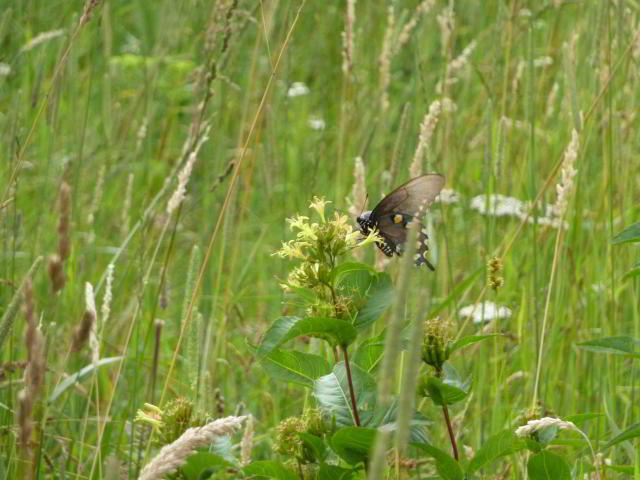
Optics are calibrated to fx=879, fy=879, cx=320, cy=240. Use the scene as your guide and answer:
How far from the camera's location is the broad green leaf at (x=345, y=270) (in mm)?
1076

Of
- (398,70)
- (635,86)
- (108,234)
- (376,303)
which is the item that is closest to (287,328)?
(376,303)

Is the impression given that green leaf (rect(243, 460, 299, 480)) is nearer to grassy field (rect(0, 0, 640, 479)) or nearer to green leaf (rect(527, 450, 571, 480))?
grassy field (rect(0, 0, 640, 479))

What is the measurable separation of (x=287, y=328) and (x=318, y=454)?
17 cm

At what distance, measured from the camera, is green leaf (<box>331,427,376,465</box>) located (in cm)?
100

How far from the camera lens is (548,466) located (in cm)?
114

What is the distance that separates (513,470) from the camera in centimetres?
173

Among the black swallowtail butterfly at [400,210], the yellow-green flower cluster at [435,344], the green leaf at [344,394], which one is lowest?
the green leaf at [344,394]

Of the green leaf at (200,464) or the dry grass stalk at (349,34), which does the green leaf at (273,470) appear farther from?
the dry grass stalk at (349,34)

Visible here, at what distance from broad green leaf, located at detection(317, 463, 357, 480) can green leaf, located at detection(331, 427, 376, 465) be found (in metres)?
0.02

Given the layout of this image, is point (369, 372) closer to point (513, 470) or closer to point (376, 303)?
point (376, 303)

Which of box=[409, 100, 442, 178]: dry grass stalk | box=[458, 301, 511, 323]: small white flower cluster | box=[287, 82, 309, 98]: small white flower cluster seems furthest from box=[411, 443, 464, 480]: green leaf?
box=[287, 82, 309, 98]: small white flower cluster

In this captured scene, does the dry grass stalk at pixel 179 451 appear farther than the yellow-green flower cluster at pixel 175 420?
No

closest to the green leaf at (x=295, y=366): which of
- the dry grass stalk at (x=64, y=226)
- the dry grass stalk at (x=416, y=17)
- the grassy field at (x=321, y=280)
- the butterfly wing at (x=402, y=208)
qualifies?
the grassy field at (x=321, y=280)

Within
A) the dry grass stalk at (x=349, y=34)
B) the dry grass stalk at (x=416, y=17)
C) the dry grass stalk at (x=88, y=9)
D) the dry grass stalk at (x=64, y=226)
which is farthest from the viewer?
the dry grass stalk at (x=416, y=17)
